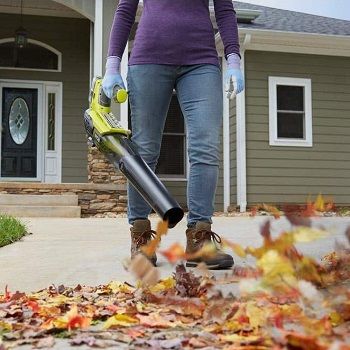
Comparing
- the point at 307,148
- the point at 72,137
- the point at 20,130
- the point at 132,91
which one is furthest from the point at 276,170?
the point at 132,91

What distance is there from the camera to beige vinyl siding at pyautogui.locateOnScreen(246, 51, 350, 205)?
10.9 metres

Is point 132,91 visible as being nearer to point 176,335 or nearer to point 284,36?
point 176,335

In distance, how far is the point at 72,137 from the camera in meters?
11.5

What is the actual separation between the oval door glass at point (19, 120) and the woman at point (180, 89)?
28.5 ft

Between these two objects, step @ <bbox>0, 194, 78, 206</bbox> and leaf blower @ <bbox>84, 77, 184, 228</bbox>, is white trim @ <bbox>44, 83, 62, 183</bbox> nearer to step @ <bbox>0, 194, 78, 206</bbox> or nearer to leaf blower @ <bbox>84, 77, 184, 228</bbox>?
step @ <bbox>0, 194, 78, 206</bbox>

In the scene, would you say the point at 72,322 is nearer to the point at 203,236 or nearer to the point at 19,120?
the point at 203,236

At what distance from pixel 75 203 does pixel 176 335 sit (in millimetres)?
7567

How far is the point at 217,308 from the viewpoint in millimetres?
1540

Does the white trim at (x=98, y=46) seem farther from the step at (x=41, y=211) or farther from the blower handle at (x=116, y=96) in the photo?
the blower handle at (x=116, y=96)

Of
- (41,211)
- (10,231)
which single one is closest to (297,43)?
(41,211)

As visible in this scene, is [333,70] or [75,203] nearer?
[75,203]

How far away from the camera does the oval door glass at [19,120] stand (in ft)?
37.9

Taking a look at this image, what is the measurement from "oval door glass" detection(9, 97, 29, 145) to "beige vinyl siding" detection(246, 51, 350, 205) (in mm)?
4150

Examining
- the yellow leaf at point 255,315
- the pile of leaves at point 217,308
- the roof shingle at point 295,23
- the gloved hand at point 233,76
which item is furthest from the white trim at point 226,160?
the yellow leaf at point 255,315
